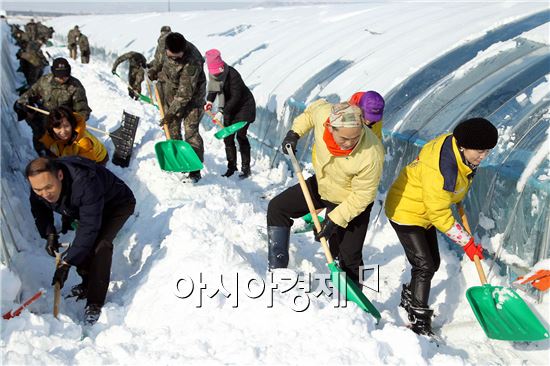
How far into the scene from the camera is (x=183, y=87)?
511 centimetres

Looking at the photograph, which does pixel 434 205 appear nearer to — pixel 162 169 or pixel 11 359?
pixel 11 359

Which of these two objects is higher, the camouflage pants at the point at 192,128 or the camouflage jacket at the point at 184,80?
the camouflage jacket at the point at 184,80

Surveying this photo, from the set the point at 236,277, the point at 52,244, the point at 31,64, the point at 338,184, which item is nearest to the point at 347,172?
the point at 338,184

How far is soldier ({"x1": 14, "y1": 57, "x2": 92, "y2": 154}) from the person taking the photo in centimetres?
515

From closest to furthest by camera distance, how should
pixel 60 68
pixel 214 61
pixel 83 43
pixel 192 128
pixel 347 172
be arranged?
pixel 347 172
pixel 60 68
pixel 214 61
pixel 192 128
pixel 83 43

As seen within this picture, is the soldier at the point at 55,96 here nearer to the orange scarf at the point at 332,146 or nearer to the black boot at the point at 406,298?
the orange scarf at the point at 332,146

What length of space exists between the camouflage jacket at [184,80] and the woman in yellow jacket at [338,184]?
208 cm

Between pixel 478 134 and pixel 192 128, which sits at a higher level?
pixel 478 134

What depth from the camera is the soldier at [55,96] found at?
203 inches

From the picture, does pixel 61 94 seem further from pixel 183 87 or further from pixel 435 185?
pixel 435 185

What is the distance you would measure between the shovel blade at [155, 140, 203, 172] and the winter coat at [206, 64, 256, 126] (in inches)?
26.2

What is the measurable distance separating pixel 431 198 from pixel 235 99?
3262 millimetres

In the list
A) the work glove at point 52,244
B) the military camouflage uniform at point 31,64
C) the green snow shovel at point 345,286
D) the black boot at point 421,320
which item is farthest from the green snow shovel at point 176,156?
the military camouflage uniform at point 31,64

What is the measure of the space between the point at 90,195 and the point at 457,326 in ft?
9.09
